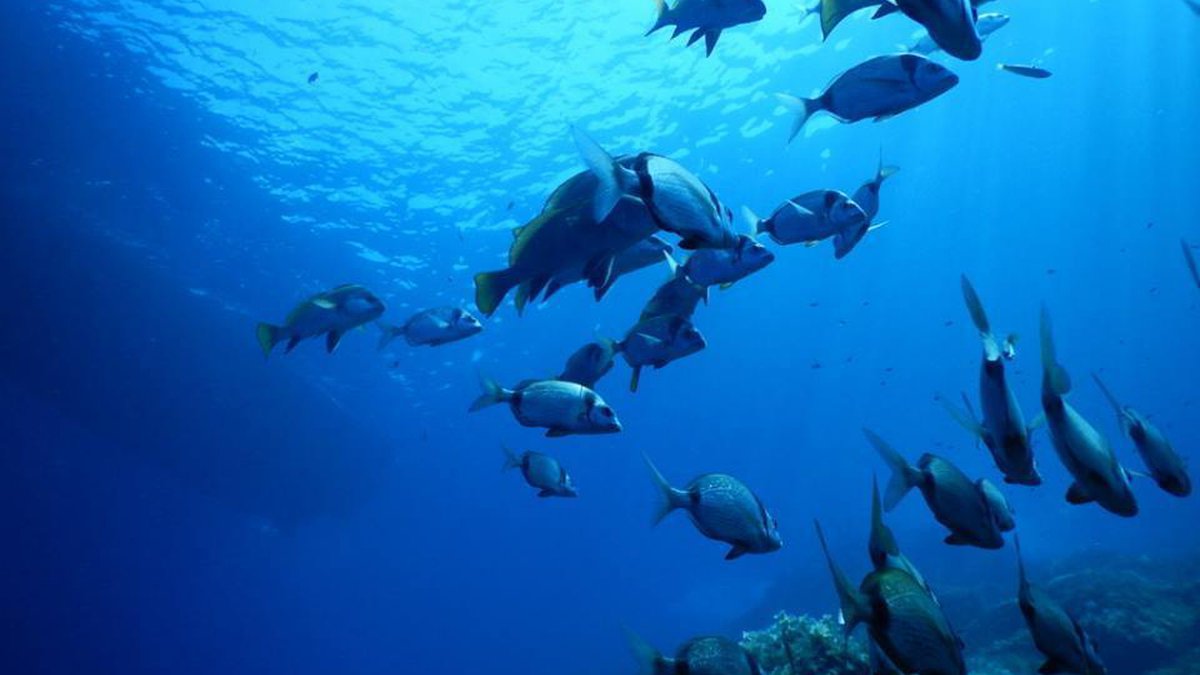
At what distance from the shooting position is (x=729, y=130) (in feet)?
76.0

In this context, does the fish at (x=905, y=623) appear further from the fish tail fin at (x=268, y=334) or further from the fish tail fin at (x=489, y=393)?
the fish tail fin at (x=268, y=334)

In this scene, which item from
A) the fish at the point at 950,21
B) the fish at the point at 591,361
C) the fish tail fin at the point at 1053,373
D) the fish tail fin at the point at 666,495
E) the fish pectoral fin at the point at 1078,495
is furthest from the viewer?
the fish at the point at 591,361

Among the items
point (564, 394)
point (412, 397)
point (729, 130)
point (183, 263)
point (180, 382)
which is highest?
point (564, 394)

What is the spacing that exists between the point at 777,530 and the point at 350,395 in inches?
1347

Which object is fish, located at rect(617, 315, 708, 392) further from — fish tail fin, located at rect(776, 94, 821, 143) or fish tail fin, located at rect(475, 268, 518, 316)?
fish tail fin, located at rect(776, 94, 821, 143)

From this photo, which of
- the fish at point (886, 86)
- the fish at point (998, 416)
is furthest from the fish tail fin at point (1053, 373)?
the fish at point (886, 86)

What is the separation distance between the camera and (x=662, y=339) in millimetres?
4414

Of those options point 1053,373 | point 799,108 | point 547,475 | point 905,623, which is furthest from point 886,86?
point 547,475

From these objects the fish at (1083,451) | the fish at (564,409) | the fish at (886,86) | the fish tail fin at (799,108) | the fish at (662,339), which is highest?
the fish at (886,86)

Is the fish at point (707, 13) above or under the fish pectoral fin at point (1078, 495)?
above

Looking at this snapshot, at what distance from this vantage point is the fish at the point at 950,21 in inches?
87.7

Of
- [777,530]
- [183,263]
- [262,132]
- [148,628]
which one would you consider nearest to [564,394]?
[777,530]

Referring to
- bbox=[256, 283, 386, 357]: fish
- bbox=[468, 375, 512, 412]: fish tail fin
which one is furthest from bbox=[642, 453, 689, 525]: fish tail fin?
bbox=[256, 283, 386, 357]: fish

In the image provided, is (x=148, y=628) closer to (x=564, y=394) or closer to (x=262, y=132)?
(x=262, y=132)
